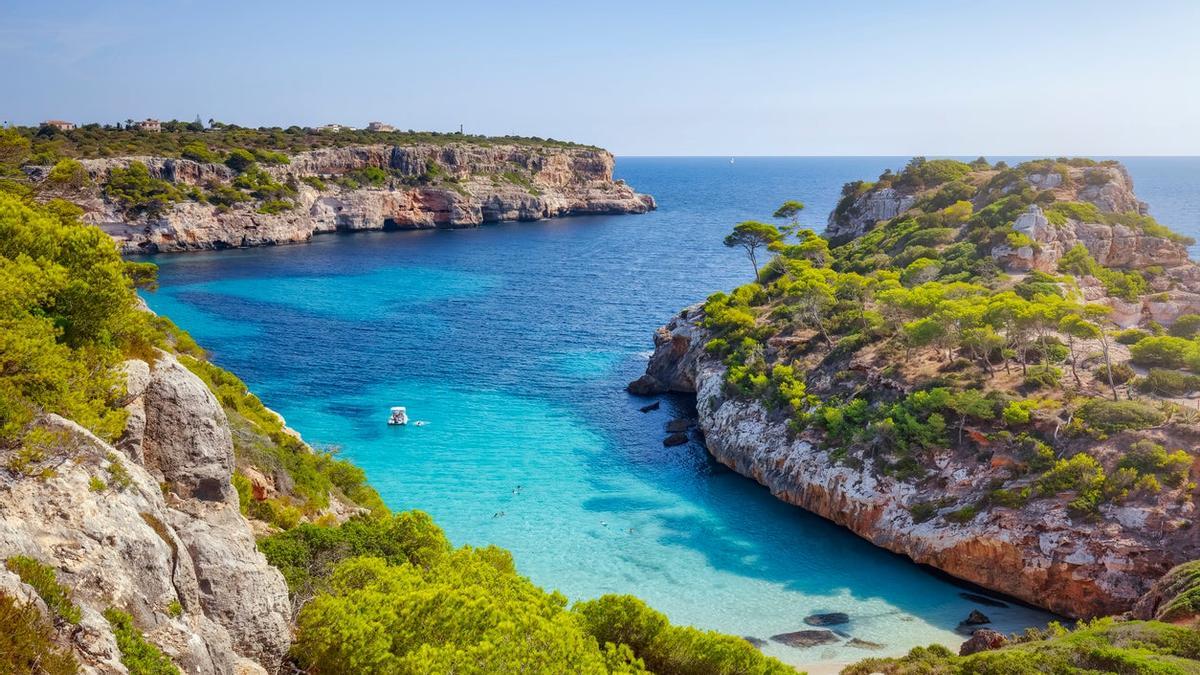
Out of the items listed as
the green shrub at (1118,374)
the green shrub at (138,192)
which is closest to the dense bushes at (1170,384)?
the green shrub at (1118,374)

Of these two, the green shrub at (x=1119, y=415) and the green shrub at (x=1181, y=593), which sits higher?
the green shrub at (x=1119, y=415)

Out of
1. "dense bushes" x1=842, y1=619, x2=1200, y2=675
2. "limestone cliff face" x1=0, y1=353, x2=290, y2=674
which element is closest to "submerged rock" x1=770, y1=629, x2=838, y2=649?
"dense bushes" x1=842, y1=619, x2=1200, y2=675

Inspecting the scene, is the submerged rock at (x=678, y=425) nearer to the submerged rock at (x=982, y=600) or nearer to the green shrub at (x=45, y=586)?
the submerged rock at (x=982, y=600)

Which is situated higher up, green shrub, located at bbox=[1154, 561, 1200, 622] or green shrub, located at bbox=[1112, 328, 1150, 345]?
green shrub, located at bbox=[1112, 328, 1150, 345]

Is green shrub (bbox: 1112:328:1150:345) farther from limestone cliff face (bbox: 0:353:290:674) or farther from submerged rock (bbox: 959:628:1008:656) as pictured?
limestone cliff face (bbox: 0:353:290:674)

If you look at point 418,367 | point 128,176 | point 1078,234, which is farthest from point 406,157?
point 1078,234

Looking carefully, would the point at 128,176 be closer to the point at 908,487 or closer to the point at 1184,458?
the point at 908,487

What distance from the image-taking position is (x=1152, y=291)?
1852 inches

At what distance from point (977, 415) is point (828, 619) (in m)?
11.4

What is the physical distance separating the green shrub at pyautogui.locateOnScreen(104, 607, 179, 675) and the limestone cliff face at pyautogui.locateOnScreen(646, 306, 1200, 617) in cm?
2681

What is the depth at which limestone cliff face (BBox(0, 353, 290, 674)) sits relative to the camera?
9.39 meters

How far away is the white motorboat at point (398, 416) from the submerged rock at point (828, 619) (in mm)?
25073

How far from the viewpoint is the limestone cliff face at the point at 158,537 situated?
9.39 meters

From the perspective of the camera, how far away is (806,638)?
24828mm
